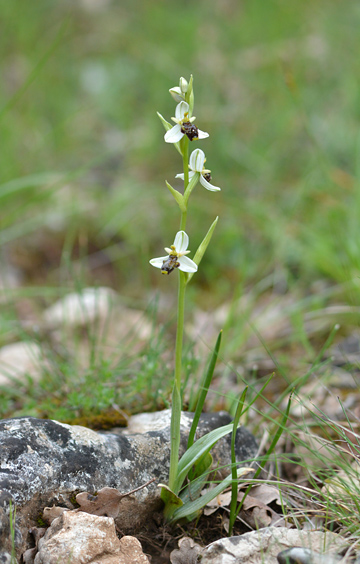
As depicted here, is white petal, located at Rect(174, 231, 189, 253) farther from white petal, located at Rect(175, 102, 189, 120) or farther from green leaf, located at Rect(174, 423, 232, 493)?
green leaf, located at Rect(174, 423, 232, 493)

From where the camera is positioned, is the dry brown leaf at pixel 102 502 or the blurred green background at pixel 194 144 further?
the blurred green background at pixel 194 144

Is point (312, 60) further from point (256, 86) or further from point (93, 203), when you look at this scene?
point (93, 203)

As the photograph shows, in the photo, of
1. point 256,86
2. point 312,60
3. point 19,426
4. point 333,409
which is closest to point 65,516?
point 19,426

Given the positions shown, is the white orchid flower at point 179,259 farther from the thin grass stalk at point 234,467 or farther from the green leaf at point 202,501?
the green leaf at point 202,501

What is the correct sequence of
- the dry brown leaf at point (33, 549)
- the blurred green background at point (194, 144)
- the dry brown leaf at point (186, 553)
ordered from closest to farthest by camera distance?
the dry brown leaf at point (33, 549), the dry brown leaf at point (186, 553), the blurred green background at point (194, 144)

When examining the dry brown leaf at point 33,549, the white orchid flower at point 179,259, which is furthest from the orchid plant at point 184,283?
the dry brown leaf at point 33,549

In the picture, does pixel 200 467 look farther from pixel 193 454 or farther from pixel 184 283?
pixel 184 283
